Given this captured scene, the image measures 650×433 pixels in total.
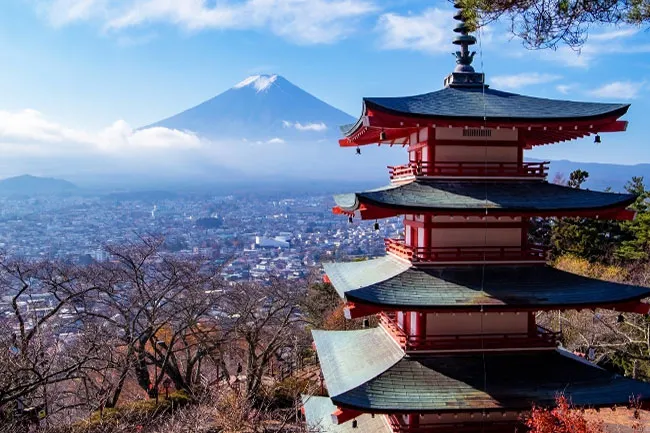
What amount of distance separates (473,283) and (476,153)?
2.44m

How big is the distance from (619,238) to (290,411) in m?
23.3

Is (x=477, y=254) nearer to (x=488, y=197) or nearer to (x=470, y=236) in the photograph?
(x=470, y=236)

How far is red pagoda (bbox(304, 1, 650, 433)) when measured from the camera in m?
8.53

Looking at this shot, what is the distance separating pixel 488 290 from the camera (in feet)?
29.7

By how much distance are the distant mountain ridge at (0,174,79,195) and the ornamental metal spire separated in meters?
131

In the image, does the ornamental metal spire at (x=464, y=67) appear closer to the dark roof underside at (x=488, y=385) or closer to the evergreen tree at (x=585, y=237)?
the dark roof underside at (x=488, y=385)

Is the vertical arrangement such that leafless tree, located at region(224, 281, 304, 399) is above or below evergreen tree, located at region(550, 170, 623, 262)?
below

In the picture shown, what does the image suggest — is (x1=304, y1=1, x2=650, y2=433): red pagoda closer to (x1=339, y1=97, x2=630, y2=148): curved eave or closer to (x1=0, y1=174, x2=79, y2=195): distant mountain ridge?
(x1=339, y1=97, x2=630, y2=148): curved eave

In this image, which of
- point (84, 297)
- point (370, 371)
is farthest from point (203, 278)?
point (370, 371)

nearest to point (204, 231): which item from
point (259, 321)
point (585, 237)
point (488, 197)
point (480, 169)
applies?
point (259, 321)

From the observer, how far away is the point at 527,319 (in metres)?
9.57

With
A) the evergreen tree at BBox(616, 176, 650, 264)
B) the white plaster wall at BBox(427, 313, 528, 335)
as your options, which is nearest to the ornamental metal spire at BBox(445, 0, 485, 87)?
the white plaster wall at BBox(427, 313, 528, 335)

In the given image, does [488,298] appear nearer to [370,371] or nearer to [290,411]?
[370,371]

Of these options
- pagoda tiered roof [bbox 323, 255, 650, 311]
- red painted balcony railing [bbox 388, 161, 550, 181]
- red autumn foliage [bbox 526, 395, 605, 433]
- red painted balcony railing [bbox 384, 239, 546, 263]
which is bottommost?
red autumn foliage [bbox 526, 395, 605, 433]
